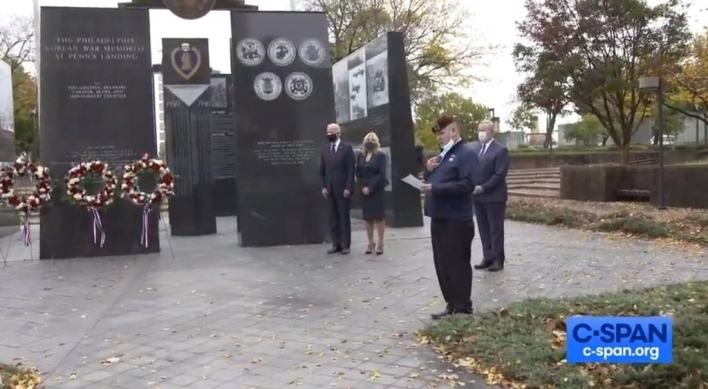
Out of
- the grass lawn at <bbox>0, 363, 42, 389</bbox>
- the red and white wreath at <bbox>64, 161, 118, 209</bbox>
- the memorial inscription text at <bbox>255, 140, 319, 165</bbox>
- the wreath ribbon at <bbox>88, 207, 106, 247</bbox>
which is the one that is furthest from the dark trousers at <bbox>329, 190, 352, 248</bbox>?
the grass lawn at <bbox>0, 363, 42, 389</bbox>

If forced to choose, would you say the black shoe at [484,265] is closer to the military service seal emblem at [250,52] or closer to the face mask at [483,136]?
the face mask at [483,136]

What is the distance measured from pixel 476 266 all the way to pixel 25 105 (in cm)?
4001

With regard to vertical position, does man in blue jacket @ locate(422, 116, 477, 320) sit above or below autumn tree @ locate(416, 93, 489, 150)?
below

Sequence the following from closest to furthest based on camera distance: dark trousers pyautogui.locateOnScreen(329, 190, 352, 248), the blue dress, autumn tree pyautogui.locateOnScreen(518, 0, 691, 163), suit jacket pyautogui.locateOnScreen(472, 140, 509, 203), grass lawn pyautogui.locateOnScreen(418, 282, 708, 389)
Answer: grass lawn pyautogui.locateOnScreen(418, 282, 708, 389)
suit jacket pyautogui.locateOnScreen(472, 140, 509, 203)
the blue dress
dark trousers pyautogui.locateOnScreen(329, 190, 352, 248)
autumn tree pyautogui.locateOnScreen(518, 0, 691, 163)

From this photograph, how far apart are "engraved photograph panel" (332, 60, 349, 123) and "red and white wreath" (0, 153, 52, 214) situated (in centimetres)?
747

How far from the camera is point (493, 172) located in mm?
9242

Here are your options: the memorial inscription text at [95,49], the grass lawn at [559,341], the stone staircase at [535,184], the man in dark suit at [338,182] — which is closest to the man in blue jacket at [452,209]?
the grass lawn at [559,341]

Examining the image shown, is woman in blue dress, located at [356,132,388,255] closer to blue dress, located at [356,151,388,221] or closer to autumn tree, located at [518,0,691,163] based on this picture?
blue dress, located at [356,151,388,221]

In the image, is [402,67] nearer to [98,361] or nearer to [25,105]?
[98,361]

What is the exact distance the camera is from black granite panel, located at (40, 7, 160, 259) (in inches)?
444

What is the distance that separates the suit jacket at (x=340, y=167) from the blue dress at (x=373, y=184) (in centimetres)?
17

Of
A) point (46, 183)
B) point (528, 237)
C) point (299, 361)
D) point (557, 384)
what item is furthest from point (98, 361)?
point (528, 237)

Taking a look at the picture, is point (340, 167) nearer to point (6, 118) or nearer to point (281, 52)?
point (281, 52)

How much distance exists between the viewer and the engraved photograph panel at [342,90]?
17297mm
